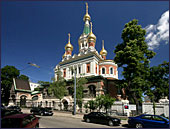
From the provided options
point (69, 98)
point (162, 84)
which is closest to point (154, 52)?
point (162, 84)

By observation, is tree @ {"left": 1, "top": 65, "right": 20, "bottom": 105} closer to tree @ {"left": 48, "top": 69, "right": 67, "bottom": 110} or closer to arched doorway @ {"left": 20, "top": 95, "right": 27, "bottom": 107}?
arched doorway @ {"left": 20, "top": 95, "right": 27, "bottom": 107}

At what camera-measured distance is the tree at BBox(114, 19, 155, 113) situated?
803 inches

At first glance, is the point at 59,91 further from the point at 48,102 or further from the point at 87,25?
the point at 87,25

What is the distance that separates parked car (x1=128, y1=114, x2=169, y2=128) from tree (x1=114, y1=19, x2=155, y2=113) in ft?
30.4

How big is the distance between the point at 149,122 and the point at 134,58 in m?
11.7

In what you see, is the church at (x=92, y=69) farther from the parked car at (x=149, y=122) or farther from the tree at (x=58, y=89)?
the parked car at (x=149, y=122)

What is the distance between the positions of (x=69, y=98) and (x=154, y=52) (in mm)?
Answer: 19551

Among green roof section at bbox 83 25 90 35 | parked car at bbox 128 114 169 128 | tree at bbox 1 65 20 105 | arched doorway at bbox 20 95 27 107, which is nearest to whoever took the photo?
parked car at bbox 128 114 169 128

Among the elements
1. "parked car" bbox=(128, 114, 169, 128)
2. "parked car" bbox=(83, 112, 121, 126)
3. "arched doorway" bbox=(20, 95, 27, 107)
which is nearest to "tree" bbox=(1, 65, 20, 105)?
"arched doorway" bbox=(20, 95, 27, 107)

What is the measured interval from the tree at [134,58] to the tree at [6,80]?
1540 inches

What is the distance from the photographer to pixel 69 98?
27.1 m

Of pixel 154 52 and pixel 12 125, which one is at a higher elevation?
pixel 154 52

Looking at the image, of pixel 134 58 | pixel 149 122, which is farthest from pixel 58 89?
pixel 149 122

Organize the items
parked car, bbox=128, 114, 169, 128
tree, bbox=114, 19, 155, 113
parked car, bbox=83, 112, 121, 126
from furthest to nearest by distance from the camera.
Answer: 1. tree, bbox=114, 19, 155, 113
2. parked car, bbox=83, 112, 121, 126
3. parked car, bbox=128, 114, 169, 128
